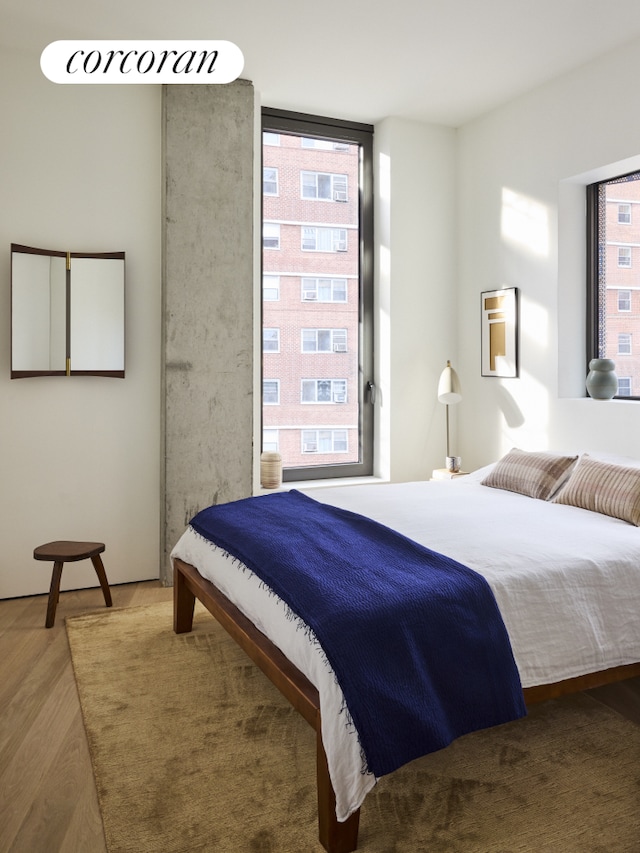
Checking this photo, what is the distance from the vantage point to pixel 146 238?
3.99m

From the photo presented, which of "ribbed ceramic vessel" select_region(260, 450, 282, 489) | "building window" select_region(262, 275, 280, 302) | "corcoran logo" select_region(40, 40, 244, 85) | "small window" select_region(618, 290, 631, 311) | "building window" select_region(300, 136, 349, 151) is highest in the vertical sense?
"building window" select_region(300, 136, 349, 151)

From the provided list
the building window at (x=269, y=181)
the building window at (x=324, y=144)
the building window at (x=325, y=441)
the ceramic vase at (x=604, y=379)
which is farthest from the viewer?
the building window at (x=325, y=441)

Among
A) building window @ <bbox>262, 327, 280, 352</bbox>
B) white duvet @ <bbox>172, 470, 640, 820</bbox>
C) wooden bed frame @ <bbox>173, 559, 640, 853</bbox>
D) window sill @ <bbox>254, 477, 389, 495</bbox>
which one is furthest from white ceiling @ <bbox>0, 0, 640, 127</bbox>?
wooden bed frame @ <bbox>173, 559, 640, 853</bbox>

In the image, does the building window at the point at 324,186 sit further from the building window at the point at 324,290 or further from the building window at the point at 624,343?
the building window at the point at 624,343

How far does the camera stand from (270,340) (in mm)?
4707

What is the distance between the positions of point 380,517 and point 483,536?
1.65ft

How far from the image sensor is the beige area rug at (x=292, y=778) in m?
1.87

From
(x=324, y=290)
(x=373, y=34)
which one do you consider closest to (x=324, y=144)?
(x=324, y=290)

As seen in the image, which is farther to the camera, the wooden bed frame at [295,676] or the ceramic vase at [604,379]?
the ceramic vase at [604,379]

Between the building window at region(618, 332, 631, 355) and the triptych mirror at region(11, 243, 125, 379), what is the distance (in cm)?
280

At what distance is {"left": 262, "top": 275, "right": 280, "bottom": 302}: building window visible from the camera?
15.3 feet

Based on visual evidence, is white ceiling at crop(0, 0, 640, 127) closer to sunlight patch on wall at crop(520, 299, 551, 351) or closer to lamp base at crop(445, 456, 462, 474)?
sunlight patch on wall at crop(520, 299, 551, 351)

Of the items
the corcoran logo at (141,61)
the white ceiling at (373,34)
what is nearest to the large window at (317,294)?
the white ceiling at (373,34)

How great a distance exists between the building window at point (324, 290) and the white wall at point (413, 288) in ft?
0.84
